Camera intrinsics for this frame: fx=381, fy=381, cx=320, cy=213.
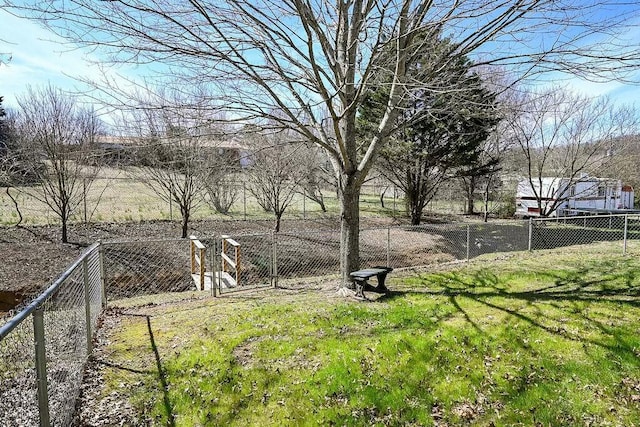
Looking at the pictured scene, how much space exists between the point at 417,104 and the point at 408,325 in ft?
30.6

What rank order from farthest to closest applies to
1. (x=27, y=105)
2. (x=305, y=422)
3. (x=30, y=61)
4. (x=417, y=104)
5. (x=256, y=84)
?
(x=417, y=104) < (x=27, y=105) < (x=256, y=84) < (x=30, y=61) < (x=305, y=422)

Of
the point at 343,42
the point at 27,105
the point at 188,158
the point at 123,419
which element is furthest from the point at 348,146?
the point at 27,105

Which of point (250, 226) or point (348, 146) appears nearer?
point (348, 146)

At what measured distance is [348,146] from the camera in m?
5.70

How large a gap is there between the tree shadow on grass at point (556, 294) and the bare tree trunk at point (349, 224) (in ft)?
2.26

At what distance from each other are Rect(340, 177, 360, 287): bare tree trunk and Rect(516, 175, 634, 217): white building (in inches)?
520

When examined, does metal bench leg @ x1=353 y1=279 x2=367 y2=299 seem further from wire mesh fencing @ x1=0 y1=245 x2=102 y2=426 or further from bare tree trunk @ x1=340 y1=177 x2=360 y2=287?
wire mesh fencing @ x1=0 y1=245 x2=102 y2=426

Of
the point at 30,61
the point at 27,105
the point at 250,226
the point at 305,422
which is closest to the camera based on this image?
the point at 305,422

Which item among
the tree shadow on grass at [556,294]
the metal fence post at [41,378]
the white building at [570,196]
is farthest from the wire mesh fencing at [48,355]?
the white building at [570,196]

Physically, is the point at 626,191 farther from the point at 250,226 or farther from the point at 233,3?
the point at 233,3

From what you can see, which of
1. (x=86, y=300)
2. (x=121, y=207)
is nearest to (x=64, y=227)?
(x=121, y=207)

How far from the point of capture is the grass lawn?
3.04 m

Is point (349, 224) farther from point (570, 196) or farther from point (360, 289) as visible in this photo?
point (570, 196)

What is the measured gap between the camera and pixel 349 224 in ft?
18.8
